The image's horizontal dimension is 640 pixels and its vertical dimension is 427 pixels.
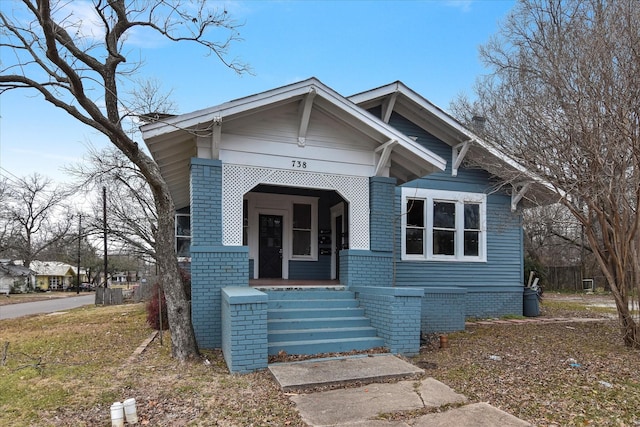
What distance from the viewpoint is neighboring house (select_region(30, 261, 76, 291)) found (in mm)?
55516

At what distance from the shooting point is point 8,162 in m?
26.9

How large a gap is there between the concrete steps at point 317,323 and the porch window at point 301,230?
3.60m

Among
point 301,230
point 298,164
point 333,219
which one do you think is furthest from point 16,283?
point 298,164

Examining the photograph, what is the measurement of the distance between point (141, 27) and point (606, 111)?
8011mm

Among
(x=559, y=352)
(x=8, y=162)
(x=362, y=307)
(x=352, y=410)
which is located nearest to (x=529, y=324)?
(x=559, y=352)

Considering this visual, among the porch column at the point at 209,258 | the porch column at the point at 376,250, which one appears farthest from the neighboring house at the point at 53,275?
the porch column at the point at 376,250

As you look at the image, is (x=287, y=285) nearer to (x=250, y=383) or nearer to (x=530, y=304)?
(x=250, y=383)

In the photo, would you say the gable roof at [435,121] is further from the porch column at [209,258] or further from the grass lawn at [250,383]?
the porch column at [209,258]

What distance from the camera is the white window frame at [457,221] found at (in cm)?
1098

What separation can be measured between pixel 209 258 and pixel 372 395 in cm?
367

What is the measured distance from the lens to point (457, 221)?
37.8 ft

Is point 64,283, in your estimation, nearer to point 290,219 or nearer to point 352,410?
point 290,219

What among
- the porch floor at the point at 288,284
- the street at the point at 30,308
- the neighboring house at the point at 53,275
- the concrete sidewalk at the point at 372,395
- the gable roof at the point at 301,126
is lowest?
the neighboring house at the point at 53,275

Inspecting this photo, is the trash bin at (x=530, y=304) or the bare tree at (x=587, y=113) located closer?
the bare tree at (x=587, y=113)
